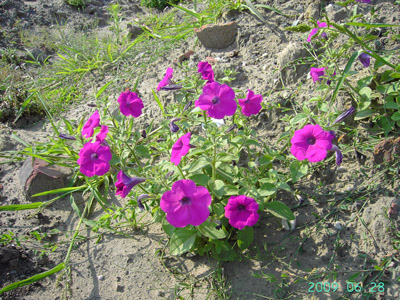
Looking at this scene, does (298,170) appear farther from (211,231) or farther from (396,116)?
(396,116)

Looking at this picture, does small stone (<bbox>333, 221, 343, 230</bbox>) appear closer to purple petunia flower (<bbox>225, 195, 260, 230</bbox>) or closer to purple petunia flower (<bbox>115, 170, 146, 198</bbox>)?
purple petunia flower (<bbox>225, 195, 260, 230</bbox>)

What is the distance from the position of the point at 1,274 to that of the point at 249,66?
8.56 ft

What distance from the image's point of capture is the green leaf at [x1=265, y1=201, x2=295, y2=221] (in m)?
2.00

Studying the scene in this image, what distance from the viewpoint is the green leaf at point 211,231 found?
6.42 ft

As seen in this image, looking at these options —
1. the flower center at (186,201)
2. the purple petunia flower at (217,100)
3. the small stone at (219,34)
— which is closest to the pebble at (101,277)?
the flower center at (186,201)

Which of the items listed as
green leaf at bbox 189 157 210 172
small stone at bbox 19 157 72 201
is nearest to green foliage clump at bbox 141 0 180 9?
small stone at bbox 19 157 72 201

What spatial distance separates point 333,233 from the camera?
2104 millimetres

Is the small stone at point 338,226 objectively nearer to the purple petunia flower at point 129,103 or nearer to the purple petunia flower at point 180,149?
the purple petunia flower at point 180,149

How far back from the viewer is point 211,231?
1.99 metres

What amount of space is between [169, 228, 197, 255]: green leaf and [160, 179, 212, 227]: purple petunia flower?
11.7 inches

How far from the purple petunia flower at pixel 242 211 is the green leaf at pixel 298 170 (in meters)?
0.32

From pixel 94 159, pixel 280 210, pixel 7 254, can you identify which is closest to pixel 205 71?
pixel 94 159

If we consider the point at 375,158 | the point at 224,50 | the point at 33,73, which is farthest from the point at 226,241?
the point at 33,73

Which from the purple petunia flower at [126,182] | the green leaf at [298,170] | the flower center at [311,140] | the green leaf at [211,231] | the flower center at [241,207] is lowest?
the green leaf at [211,231]
